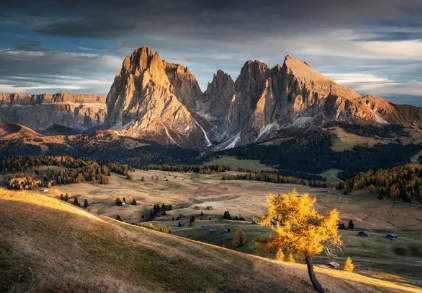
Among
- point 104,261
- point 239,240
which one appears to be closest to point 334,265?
point 239,240

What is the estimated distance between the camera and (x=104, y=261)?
120ft

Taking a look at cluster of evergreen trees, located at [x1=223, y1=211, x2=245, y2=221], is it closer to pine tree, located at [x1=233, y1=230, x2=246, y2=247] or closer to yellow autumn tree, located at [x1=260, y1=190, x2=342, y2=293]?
pine tree, located at [x1=233, y1=230, x2=246, y2=247]

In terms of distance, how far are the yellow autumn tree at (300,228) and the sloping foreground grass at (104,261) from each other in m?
3.69

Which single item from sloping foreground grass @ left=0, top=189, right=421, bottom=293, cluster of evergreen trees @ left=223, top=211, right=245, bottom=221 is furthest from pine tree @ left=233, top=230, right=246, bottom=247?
sloping foreground grass @ left=0, top=189, right=421, bottom=293

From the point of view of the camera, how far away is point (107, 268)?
3544 cm

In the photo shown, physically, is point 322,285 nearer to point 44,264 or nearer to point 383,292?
point 383,292

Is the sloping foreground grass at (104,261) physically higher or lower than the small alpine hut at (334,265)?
higher

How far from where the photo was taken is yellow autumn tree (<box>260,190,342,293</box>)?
49062 millimetres

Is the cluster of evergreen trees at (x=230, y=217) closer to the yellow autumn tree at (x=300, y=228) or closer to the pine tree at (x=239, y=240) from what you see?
the pine tree at (x=239, y=240)

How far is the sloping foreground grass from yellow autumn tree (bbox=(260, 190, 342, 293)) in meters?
3.69

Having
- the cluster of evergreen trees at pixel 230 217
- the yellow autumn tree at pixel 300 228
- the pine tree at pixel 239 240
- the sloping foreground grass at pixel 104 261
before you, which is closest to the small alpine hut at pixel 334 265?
the sloping foreground grass at pixel 104 261

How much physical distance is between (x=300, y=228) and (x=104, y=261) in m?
26.3

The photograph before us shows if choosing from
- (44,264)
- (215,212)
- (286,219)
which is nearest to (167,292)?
(44,264)

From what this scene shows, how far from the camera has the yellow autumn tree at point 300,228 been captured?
49.1 m
